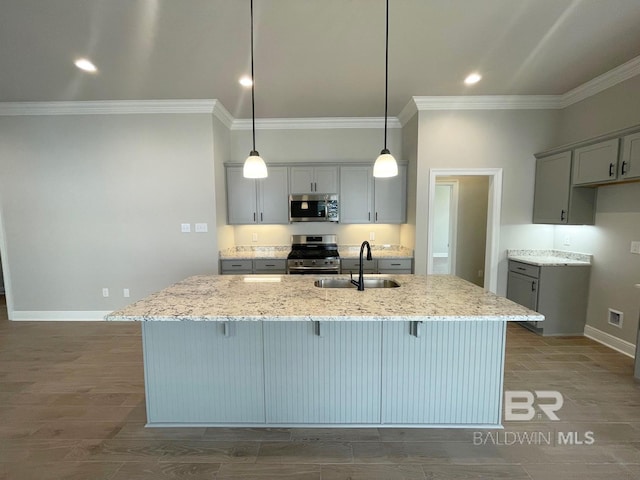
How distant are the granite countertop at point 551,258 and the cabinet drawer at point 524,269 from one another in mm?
49

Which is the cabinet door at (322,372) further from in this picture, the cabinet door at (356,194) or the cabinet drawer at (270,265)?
the cabinet door at (356,194)

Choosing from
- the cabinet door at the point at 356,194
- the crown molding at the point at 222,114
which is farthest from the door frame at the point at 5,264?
the cabinet door at the point at 356,194

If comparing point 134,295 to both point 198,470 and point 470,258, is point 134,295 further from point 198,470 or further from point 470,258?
point 470,258

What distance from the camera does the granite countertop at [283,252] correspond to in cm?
394

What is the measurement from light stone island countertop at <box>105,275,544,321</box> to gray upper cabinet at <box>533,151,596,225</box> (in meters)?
2.06

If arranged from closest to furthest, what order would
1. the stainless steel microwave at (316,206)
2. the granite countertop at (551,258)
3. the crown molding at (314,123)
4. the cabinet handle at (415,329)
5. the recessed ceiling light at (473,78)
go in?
the cabinet handle at (415,329) < the recessed ceiling light at (473,78) < the granite countertop at (551,258) < the stainless steel microwave at (316,206) < the crown molding at (314,123)

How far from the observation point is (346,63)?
2779 mm

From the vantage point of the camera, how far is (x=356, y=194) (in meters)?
4.17

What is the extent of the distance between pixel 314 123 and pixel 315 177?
905mm

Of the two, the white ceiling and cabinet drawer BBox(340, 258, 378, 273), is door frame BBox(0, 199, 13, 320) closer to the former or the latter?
the white ceiling

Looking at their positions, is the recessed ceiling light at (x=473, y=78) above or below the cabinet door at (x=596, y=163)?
above

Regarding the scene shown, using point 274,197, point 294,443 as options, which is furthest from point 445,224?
point 294,443

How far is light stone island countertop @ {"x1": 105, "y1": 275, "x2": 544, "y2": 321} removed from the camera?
1513 millimetres

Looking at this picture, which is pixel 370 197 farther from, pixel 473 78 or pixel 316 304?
pixel 316 304
